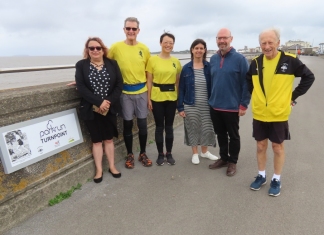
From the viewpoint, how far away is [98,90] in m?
3.58

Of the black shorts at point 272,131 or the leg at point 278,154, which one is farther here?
the leg at point 278,154

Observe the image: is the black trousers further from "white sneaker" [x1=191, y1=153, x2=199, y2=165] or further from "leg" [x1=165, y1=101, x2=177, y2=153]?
"leg" [x1=165, y1=101, x2=177, y2=153]

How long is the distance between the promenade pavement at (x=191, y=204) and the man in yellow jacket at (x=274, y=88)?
358 mm

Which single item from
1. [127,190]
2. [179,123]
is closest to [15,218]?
[127,190]

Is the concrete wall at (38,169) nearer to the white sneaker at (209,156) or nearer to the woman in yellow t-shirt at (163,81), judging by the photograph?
the woman in yellow t-shirt at (163,81)

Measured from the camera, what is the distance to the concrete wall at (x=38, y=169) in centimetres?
284

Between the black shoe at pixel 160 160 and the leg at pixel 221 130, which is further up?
the leg at pixel 221 130

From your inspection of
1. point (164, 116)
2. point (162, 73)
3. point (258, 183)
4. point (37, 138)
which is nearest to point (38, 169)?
point (37, 138)

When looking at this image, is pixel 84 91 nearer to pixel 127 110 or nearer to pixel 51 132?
pixel 51 132

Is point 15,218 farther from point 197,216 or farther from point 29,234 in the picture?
point 197,216

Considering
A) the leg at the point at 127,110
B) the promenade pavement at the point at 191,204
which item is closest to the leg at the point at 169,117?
the promenade pavement at the point at 191,204

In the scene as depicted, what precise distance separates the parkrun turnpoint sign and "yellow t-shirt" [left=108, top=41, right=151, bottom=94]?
91cm

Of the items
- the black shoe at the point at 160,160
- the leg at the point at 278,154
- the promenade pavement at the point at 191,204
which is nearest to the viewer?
the promenade pavement at the point at 191,204

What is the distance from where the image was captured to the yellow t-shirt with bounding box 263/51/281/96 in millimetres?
3139
